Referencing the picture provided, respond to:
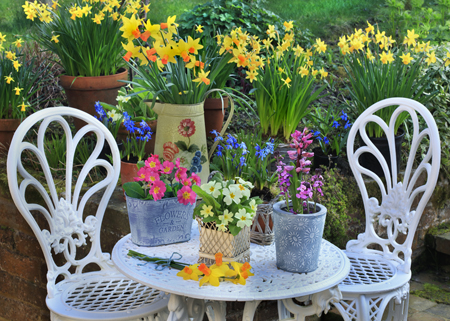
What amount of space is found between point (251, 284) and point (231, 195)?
10.1 inches

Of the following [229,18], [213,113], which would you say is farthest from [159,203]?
[229,18]

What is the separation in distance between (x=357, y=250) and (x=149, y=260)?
41.1 inches

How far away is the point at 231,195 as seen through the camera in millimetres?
1415

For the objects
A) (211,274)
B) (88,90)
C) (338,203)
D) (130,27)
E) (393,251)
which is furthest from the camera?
(88,90)

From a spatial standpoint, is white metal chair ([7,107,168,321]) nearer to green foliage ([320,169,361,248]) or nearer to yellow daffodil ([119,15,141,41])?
yellow daffodil ([119,15,141,41])

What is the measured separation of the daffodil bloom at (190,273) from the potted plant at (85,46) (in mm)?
1814

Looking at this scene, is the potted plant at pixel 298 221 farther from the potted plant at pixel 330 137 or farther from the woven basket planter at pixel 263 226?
the potted plant at pixel 330 137

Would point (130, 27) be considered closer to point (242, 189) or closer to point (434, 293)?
point (242, 189)

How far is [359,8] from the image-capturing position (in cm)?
635

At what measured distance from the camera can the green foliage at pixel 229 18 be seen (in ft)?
14.0

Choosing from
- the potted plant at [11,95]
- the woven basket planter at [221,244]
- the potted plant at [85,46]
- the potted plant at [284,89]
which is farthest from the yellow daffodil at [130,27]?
the potted plant at [11,95]

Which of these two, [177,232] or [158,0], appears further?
[158,0]

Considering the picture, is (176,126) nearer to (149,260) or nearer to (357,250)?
(149,260)

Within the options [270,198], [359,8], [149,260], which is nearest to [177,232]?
[149,260]
